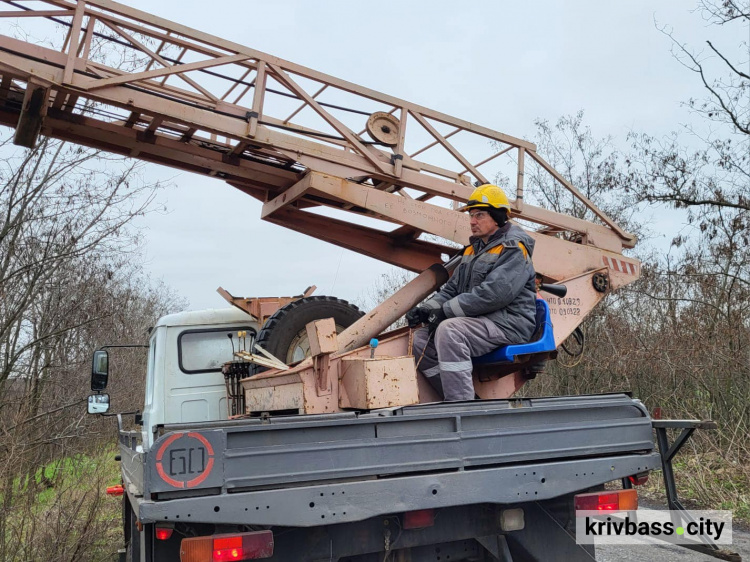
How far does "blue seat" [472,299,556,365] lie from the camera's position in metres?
4.47

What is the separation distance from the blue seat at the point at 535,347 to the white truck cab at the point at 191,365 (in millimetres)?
2293

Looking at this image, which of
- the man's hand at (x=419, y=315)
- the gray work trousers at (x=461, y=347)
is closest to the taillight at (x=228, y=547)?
the gray work trousers at (x=461, y=347)

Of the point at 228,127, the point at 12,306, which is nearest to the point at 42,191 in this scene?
the point at 12,306

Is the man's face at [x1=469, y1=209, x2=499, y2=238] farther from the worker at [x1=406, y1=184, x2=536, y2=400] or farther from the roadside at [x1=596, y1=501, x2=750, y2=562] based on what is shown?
the roadside at [x1=596, y1=501, x2=750, y2=562]

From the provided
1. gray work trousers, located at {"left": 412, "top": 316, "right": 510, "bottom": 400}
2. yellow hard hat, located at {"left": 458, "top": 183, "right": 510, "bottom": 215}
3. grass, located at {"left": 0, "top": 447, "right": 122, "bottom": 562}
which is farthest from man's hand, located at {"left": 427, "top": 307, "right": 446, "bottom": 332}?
grass, located at {"left": 0, "top": 447, "right": 122, "bottom": 562}

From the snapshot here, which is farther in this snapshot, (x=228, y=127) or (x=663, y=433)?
(x=228, y=127)

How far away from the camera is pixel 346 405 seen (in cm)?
426

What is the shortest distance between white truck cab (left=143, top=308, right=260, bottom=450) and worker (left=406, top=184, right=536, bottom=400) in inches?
76.1

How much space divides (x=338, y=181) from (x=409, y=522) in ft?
9.03

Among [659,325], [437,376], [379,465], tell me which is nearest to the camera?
[379,465]

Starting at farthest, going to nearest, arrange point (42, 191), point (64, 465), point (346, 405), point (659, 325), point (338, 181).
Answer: point (659, 325), point (42, 191), point (64, 465), point (338, 181), point (346, 405)

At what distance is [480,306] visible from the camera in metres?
4.45

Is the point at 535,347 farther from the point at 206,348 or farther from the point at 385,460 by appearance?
the point at 206,348

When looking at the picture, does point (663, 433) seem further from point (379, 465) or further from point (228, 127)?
point (228, 127)
